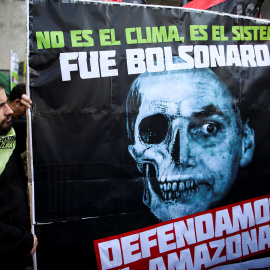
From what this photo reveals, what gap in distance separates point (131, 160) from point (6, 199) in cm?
93

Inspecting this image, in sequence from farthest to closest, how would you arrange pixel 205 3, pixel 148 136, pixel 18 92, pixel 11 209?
pixel 205 3
pixel 18 92
pixel 148 136
pixel 11 209

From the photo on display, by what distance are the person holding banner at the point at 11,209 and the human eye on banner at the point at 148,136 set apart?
0.56 feet

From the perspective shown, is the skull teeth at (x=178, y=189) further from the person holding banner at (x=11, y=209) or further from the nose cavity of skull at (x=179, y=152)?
the person holding banner at (x=11, y=209)

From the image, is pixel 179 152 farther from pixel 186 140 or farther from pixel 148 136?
pixel 148 136

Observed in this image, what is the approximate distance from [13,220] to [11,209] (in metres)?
0.08

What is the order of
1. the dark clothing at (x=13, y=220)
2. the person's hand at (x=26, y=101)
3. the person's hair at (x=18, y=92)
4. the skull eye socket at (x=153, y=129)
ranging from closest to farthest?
the dark clothing at (x=13, y=220)
the person's hand at (x=26, y=101)
the skull eye socket at (x=153, y=129)
the person's hair at (x=18, y=92)

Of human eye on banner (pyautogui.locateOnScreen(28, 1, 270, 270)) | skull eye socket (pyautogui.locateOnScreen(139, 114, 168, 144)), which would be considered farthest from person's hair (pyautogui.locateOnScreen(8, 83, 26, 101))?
skull eye socket (pyautogui.locateOnScreen(139, 114, 168, 144))

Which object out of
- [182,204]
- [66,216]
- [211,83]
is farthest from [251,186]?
[66,216]

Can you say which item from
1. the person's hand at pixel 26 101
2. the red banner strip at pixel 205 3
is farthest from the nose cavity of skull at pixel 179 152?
the red banner strip at pixel 205 3

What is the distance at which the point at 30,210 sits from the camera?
1.98 m

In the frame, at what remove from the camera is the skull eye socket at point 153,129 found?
224 centimetres

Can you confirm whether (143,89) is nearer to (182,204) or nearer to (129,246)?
(182,204)

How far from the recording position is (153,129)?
227cm

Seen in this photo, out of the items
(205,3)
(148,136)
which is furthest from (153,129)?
(205,3)
